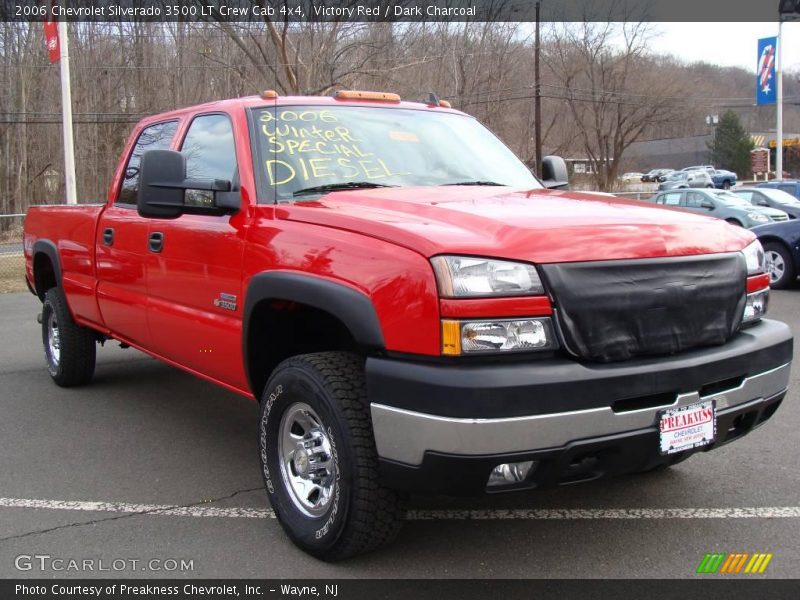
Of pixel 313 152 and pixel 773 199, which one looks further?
pixel 773 199

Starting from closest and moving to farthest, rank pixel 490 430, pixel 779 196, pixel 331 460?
pixel 490 430 → pixel 331 460 → pixel 779 196

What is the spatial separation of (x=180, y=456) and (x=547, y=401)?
288 centimetres

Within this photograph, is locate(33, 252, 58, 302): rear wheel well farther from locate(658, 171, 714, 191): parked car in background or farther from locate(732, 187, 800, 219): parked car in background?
locate(658, 171, 714, 191): parked car in background

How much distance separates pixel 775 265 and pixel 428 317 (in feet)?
34.9

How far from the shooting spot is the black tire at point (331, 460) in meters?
2.98

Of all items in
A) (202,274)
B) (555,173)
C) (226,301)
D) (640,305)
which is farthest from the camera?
(555,173)

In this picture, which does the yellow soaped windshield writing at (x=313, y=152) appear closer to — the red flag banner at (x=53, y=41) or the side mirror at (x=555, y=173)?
the side mirror at (x=555, y=173)

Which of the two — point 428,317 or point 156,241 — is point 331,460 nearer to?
point 428,317

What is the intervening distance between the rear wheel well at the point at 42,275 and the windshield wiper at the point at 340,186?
12.5ft

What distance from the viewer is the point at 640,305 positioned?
9.44ft

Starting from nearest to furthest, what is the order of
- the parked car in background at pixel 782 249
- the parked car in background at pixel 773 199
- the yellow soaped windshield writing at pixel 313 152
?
the yellow soaped windshield writing at pixel 313 152 → the parked car in background at pixel 782 249 → the parked car in background at pixel 773 199

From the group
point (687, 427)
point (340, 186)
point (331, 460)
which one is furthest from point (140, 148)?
point (687, 427)

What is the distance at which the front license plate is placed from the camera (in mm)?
2885

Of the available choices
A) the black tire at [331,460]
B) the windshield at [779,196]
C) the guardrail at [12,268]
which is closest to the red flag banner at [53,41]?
the guardrail at [12,268]
